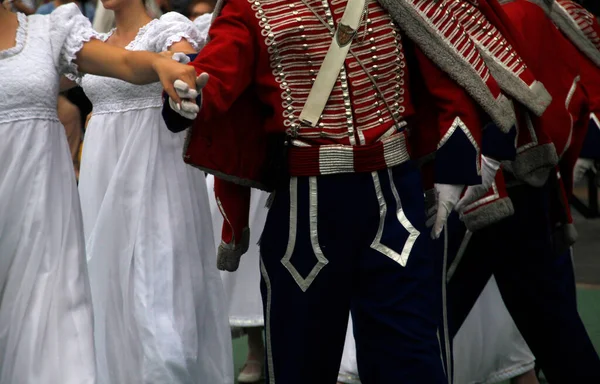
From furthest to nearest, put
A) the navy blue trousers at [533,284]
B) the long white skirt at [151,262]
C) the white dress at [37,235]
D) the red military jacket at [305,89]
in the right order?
the long white skirt at [151,262]
the navy blue trousers at [533,284]
the white dress at [37,235]
the red military jacket at [305,89]

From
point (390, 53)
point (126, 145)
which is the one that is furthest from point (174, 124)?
point (126, 145)

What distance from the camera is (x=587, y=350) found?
→ 4.77 metres

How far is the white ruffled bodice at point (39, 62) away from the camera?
13.5 feet

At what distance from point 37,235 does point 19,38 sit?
25.0 inches

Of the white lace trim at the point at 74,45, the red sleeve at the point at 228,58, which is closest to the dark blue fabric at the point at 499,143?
the red sleeve at the point at 228,58

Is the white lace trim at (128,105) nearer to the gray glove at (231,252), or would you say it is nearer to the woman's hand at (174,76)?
the gray glove at (231,252)

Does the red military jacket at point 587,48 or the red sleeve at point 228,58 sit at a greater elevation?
the red sleeve at point 228,58

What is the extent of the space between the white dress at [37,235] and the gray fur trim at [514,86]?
1.31m

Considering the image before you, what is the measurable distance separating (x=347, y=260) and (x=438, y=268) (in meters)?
0.54

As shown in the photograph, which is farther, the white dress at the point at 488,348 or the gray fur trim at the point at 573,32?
the white dress at the point at 488,348

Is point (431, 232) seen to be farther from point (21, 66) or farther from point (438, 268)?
point (21, 66)

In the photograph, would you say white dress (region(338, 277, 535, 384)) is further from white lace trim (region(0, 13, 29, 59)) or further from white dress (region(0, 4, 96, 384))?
white lace trim (region(0, 13, 29, 59))

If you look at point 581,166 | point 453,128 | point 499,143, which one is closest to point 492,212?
point 499,143

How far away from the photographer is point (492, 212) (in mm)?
4535
